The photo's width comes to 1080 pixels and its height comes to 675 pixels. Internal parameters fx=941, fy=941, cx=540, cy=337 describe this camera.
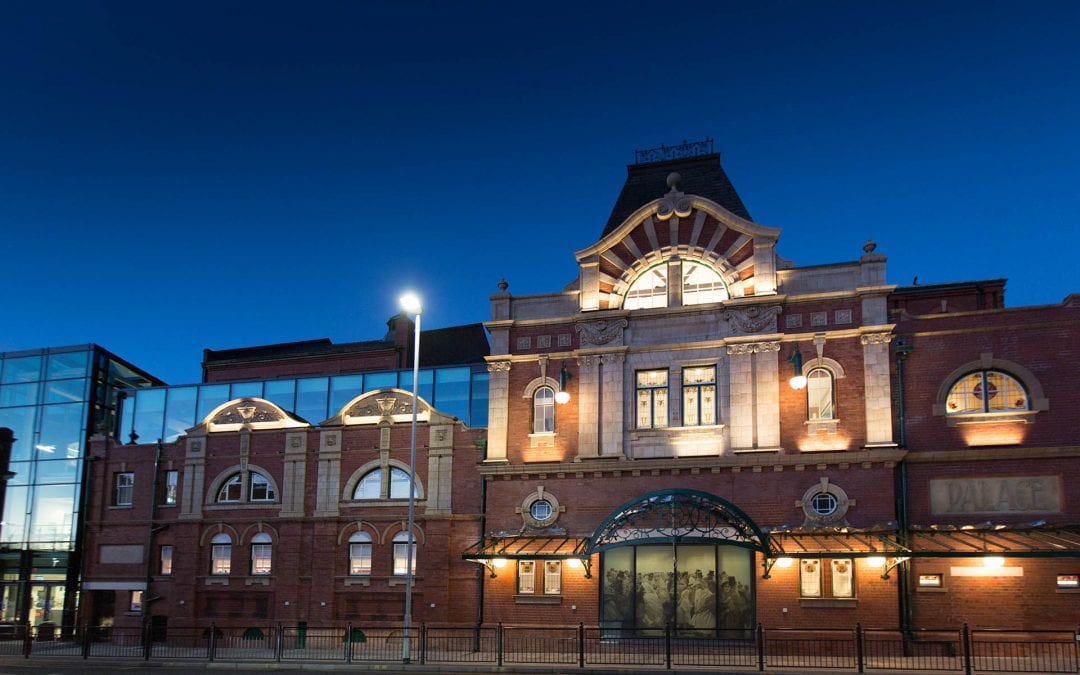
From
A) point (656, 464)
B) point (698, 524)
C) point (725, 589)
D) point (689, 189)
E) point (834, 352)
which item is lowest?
point (725, 589)

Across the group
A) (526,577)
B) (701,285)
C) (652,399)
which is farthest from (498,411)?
(701,285)

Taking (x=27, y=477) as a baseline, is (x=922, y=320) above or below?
above

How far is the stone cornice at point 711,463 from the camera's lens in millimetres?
29859

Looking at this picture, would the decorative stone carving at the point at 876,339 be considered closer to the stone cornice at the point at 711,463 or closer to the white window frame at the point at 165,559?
the stone cornice at the point at 711,463

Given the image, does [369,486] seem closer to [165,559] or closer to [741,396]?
[165,559]

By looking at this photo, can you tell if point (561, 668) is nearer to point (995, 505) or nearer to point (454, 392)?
point (995, 505)

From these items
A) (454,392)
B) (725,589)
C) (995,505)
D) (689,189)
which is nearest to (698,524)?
(725,589)

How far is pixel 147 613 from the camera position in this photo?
1550 inches

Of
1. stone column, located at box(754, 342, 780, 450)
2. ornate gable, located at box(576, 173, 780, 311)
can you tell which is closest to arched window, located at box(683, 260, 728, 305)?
ornate gable, located at box(576, 173, 780, 311)

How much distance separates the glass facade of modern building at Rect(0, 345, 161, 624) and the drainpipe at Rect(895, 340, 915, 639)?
115 ft

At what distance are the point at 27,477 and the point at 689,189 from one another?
35.1 m

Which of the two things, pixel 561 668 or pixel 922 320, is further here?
pixel 922 320

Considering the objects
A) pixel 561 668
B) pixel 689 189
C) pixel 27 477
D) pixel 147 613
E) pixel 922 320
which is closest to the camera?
pixel 561 668

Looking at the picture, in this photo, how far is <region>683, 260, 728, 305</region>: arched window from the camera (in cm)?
3359
